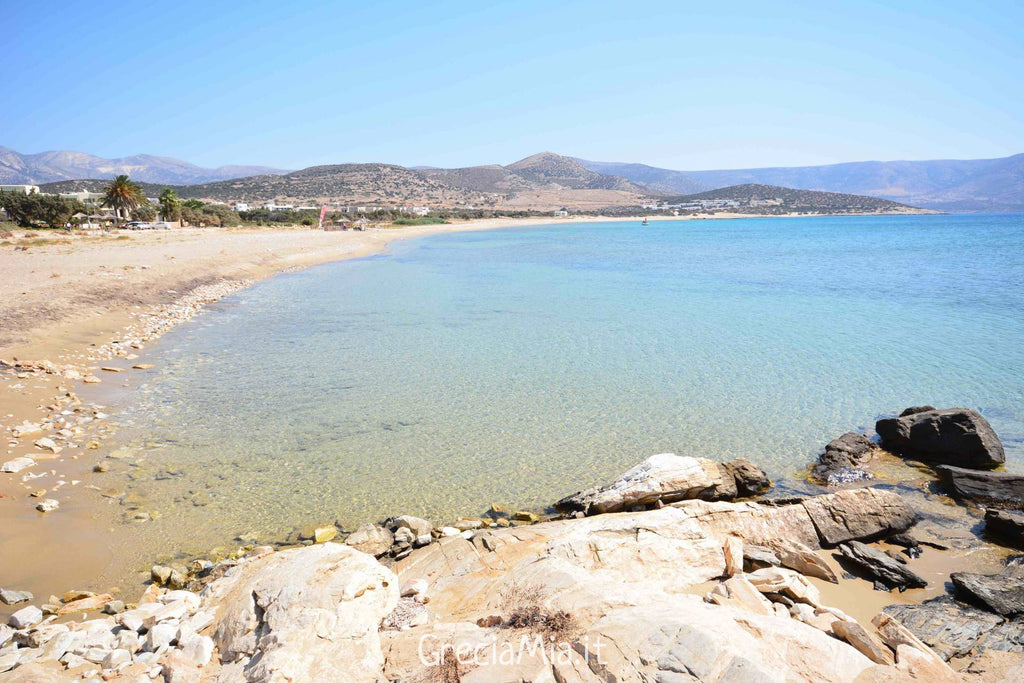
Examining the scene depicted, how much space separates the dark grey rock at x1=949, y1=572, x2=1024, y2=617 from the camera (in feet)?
16.2

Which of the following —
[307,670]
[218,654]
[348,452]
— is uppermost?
[307,670]

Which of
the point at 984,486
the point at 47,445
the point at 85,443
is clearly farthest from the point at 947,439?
the point at 47,445

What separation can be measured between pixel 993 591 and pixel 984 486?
3.08 metres

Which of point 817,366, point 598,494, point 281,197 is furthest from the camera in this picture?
point 281,197

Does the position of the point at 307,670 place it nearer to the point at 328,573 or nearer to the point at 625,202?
the point at 328,573

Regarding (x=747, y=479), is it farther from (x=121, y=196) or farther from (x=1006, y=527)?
(x=121, y=196)

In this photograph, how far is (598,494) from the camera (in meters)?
7.04

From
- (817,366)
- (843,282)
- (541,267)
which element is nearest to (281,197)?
(541,267)

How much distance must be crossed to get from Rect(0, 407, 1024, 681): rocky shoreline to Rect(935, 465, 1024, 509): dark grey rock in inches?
18.6

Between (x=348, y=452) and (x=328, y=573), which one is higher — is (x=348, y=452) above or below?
below

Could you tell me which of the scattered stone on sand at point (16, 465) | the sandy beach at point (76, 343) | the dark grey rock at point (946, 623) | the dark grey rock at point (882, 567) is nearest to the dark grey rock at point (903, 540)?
the dark grey rock at point (882, 567)

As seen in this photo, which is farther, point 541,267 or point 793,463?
point 541,267

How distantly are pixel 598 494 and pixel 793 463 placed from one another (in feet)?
11.9

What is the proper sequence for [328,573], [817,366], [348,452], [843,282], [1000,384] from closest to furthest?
[328,573] → [348,452] → [1000,384] → [817,366] → [843,282]
